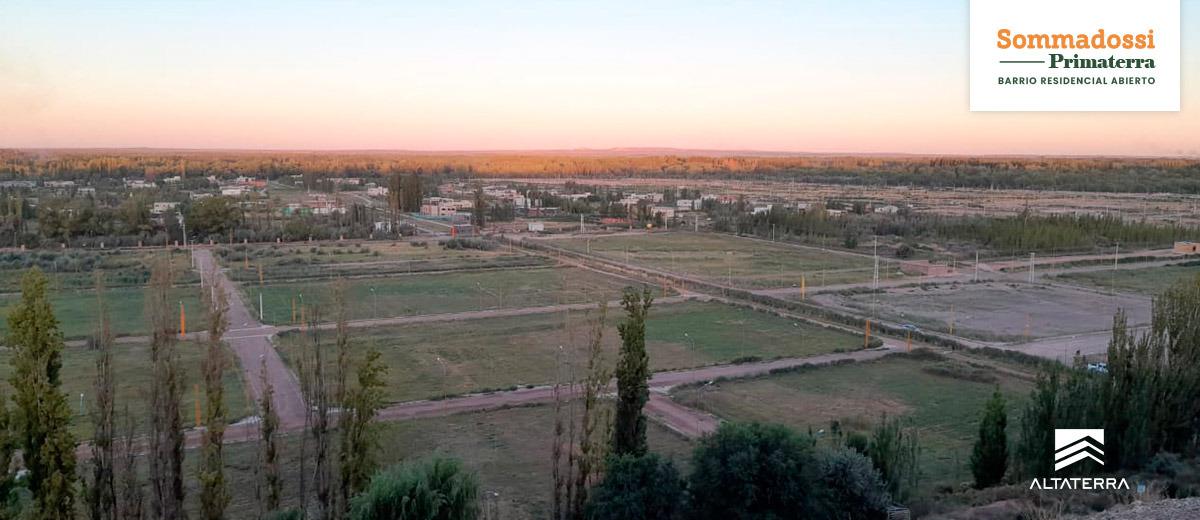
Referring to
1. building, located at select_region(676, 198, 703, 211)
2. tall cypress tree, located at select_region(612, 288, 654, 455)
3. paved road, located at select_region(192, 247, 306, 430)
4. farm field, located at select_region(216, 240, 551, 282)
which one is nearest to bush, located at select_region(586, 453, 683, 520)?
tall cypress tree, located at select_region(612, 288, 654, 455)

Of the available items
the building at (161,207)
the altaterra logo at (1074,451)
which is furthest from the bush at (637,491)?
the building at (161,207)

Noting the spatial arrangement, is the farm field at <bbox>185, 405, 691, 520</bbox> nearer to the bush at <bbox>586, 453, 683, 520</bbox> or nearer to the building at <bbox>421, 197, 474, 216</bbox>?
the bush at <bbox>586, 453, 683, 520</bbox>

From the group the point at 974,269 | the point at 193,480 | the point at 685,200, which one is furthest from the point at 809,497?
the point at 685,200

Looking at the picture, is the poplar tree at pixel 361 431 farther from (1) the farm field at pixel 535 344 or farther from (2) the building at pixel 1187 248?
(2) the building at pixel 1187 248

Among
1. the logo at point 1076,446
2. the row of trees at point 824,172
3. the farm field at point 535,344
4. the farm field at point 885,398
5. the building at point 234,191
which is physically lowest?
the farm field at point 885,398

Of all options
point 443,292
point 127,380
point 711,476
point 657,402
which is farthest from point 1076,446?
point 443,292

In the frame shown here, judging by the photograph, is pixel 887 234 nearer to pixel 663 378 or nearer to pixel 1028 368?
pixel 1028 368
